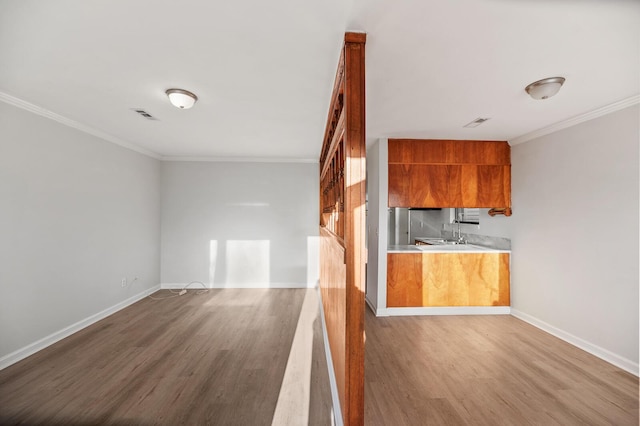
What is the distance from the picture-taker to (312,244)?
534 cm

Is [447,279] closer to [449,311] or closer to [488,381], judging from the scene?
[449,311]

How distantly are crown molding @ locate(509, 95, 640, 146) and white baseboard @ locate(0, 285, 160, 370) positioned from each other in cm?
596

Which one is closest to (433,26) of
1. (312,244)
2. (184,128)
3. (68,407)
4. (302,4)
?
(302,4)

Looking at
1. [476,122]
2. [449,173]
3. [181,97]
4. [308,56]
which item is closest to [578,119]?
[476,122]

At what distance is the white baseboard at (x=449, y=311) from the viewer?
3873 mm

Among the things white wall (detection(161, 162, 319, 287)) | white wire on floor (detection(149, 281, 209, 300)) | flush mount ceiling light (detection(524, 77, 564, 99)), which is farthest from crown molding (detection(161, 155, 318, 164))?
flush mount ceiling light (detection(524, 77, 564, 99))

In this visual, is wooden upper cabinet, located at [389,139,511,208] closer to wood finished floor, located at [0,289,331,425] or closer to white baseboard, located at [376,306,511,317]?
white baseboard, located at [376,306,511,317]

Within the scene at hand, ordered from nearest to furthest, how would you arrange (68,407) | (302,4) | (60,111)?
(302,4) < (68,407) < (60,111)

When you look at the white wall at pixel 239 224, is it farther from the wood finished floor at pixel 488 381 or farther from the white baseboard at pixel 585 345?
the white baseboard at pixel 585 345

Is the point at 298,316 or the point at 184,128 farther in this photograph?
the point at 298,316

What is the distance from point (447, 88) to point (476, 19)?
2.87 feet

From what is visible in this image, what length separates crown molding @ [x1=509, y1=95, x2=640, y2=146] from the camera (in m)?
2.54

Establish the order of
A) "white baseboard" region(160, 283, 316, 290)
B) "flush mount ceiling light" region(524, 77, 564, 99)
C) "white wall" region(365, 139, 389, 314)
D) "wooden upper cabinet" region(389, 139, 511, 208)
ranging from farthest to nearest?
1. "white baseboard" region(160, 283, 316, 290)
2. "wooden upper cabinet" region(389, 139, 511, 208)
3. "white wall" region(365, 139, 389, 314)
4. "flush mount ceiling light" region(524, 77, 564, 99)

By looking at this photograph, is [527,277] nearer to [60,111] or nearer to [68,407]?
[68,407]
